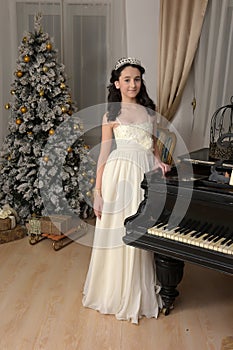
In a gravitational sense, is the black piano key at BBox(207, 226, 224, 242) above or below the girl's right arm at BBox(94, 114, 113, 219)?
below

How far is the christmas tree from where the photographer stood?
369 centimetres

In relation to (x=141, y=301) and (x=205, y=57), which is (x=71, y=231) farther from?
(x=205, y=57)

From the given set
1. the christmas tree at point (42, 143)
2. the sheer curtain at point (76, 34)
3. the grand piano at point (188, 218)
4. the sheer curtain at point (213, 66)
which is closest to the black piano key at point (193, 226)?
the grand piano at point (188, 218)

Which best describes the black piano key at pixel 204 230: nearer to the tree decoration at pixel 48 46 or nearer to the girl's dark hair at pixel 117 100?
the girl's dark hair at pixel 117 100

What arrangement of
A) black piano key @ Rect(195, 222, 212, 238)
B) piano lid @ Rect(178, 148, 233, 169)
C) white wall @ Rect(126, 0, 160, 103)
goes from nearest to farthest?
black piano key @ Rect(195, 222, 212, 238), piano lid @ Rect(178, 148, 233, 169), white wall @ Rect(126, 0, 160, 103)

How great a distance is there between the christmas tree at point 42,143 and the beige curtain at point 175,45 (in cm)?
88

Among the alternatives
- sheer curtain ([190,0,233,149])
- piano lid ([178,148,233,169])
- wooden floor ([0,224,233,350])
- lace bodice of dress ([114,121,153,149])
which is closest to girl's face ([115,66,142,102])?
lace bodice of dress ([114,121,153,149])

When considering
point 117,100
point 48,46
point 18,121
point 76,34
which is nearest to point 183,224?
point 117,100

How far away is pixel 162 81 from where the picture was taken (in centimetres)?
388

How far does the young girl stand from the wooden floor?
0.14 metres

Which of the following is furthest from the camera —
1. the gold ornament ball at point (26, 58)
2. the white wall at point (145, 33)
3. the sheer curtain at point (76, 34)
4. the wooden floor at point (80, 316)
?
the sheer curtain at point (76, 34)

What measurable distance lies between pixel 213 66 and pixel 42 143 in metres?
1.75

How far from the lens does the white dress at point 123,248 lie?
2416 mm

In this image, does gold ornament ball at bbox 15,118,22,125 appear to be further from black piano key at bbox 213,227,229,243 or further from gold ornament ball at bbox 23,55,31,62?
black piano key at bbox 213,227,229,243
